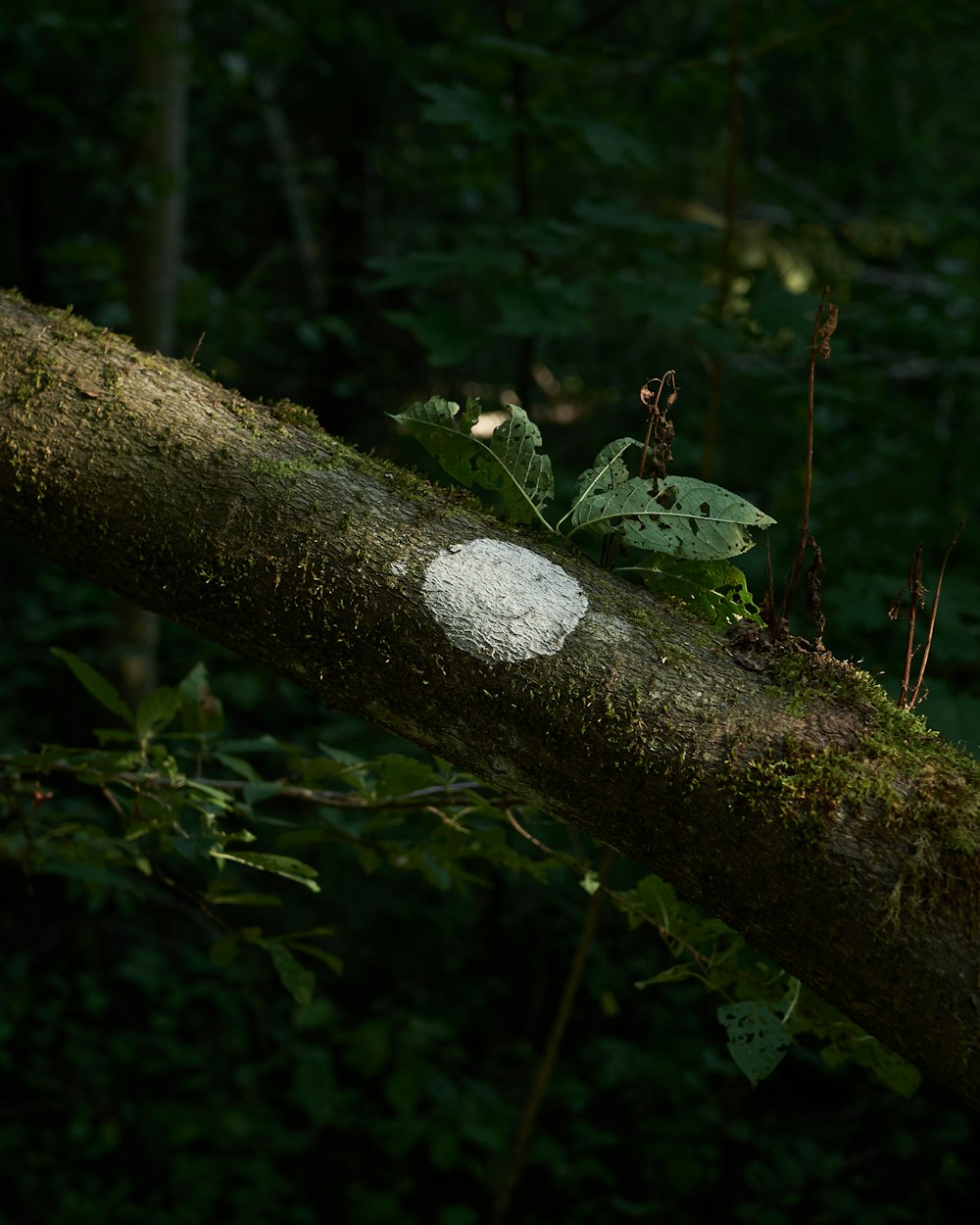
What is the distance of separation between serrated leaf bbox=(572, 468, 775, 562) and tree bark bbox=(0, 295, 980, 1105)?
0.06 metres

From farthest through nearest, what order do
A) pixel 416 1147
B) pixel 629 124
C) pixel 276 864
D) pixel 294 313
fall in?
pixel 294 313 → pixel 629 124 → pixel 416 1147 → pixel 276 864

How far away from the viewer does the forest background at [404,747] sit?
9.48ft

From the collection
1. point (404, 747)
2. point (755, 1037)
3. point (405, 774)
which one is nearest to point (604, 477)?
point (405, 774)

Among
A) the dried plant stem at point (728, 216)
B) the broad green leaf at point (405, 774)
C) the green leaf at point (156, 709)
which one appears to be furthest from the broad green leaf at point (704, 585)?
the dried plant stem at point (728, 216)

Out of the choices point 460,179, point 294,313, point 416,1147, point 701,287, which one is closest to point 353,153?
point 294,313

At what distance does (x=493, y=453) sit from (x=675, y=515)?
21cm

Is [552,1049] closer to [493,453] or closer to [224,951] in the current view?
[224,951]

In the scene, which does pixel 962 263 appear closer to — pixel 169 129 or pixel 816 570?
pixel 169 129

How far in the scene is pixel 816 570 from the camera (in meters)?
1.07

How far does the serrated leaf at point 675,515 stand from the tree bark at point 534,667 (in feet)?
0.18

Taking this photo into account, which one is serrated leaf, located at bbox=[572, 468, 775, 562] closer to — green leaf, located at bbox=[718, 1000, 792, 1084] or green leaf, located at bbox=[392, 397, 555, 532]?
green leaf, located at bbox=[392, 397, 555, 532]

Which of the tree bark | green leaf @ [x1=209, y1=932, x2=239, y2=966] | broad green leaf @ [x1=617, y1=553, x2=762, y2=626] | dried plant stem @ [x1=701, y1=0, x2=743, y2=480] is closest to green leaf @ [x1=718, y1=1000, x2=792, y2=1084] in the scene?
the tree bark

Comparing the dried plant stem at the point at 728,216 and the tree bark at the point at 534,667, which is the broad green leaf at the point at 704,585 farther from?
the dried plant stem at the point at 728,216

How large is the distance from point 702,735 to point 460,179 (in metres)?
3.28
